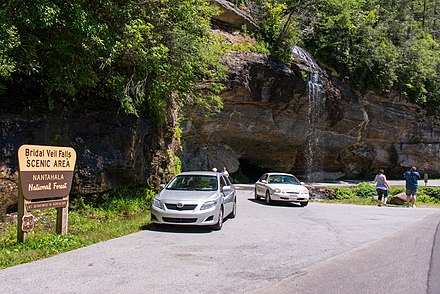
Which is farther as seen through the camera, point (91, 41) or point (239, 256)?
point (91, 41)

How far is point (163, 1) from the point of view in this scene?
9836 mm

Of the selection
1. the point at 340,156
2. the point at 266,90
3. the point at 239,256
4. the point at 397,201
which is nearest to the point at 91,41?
the point at 239,256

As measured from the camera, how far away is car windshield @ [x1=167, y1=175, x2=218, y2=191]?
9.95 m

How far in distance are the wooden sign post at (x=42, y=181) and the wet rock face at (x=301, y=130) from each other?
14.9 metres

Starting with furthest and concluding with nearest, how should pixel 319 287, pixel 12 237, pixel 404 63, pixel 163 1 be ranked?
pixel 404 63 → pixel 163 1 → pixel 12 237 → pixel 319 287

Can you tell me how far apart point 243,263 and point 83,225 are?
5118mm

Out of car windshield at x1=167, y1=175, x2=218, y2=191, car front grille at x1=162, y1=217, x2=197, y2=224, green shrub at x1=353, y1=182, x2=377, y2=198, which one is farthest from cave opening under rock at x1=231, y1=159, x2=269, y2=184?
car front grille at x1=162, y1=217, x2=197, y2=224

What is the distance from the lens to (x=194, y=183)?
33.7 ft

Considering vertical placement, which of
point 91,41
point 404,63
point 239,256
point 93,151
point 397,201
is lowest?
point 397,201

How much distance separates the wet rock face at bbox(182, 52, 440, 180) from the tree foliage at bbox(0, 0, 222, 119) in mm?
11433

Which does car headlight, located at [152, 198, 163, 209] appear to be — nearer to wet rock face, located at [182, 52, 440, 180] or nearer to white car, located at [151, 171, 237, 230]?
white car, located at [151, 171, 237, 230]

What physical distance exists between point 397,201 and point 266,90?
1213cm

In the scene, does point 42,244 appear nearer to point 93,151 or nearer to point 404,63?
point 93,151

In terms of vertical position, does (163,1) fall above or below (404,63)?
below
